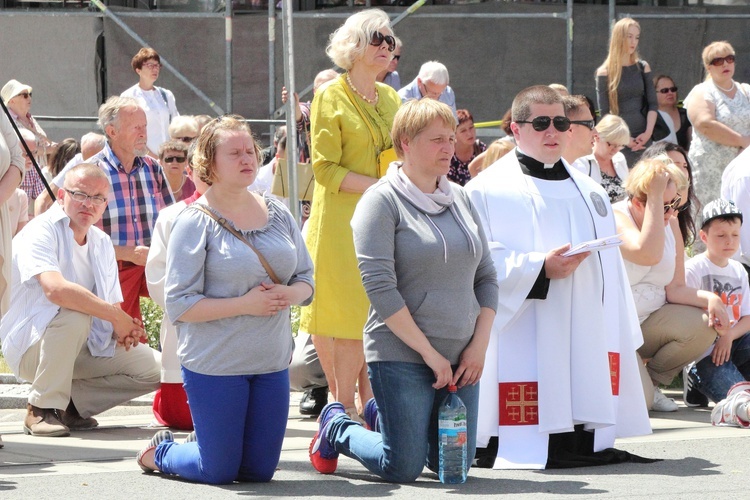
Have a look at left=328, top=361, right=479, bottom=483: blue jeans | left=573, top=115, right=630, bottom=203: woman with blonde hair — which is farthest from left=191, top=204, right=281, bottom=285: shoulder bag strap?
left=573, top=115, right=630, bottom=203: woman with blonde hair

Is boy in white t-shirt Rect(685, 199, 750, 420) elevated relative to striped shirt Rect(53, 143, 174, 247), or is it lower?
lower

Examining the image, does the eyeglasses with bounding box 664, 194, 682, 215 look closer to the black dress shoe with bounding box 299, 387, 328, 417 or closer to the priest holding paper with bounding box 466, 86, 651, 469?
the priest holding paper with bounding box 466, 86, 651, 469

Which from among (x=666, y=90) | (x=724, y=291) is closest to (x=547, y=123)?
(x=724, y=291)

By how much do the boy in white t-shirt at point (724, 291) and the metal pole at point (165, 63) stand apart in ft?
23.8

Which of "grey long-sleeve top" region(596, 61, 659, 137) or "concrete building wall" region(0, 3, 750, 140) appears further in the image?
"concrete building wall" region(0, 3, 750, 140)

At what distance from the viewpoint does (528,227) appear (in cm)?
699

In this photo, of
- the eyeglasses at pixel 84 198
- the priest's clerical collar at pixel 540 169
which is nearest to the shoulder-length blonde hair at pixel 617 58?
the priest's clerical collar at pixel 540 169

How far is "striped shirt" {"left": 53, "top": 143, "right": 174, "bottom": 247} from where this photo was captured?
898 cm

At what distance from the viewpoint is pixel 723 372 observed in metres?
8.93

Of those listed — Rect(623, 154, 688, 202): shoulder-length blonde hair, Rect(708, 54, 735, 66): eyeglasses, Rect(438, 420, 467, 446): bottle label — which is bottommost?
Rect(438, 420, 467, 446): bottle label

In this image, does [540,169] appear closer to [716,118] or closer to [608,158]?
[608,158]

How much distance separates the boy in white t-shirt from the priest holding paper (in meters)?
2.04

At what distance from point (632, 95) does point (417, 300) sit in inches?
277

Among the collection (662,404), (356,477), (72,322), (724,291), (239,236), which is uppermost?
(239,236)
